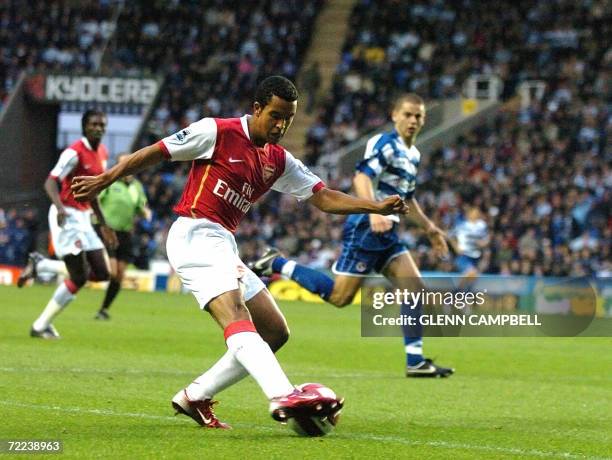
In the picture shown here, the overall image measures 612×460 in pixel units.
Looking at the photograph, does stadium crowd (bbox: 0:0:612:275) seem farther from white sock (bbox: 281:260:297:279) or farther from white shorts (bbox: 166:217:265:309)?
white shorts (bbox: 166:217:265:309)

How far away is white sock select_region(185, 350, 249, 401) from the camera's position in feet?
25.5

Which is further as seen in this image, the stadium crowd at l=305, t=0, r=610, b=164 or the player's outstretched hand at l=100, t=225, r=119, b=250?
the stadium crowd at l=305, t=0, r=610, b=164

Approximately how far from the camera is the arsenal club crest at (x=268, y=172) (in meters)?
8.12

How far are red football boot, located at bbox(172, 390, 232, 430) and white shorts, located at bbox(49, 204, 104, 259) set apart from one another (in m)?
7.01

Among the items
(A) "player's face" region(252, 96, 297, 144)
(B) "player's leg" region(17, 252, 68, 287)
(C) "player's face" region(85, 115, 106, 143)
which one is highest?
(A) "player's face" region(252, 96, 297, 144)

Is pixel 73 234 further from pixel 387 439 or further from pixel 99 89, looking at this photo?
pixel 99 89

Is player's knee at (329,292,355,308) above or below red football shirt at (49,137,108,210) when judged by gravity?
below

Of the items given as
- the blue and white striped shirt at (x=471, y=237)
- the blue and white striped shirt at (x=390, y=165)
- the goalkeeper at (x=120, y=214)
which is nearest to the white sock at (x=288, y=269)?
the blue and white striped shirt at (x=390, y=165)

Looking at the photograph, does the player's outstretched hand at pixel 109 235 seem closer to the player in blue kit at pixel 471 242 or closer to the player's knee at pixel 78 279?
the player's knee at pixel 78 279

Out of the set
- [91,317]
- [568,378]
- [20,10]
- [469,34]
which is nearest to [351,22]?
[469,34]

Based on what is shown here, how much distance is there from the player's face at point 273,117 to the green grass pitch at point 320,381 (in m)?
1.75

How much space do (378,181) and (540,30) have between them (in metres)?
25.4

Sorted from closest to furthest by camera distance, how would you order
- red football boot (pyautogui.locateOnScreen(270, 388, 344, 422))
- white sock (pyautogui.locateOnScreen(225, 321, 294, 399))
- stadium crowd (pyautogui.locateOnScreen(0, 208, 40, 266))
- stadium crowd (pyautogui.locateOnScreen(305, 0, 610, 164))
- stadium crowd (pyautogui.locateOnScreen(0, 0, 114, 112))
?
red football boot (pyautogui.locateOnScreen(270, 388, 344, 422)) → white sock (pyautogui.locateOnScreen(225, 321, 294, 399)) → stadium crowd (pyautogui.locateOnScreen(0, 208, 40, 266)) → stadium crowd (pyautogui.locateOnScreen(305, 0, 610, 164)) → stadium crowd (pyautogui.locateOnScreen(0, 0, 114, 112))

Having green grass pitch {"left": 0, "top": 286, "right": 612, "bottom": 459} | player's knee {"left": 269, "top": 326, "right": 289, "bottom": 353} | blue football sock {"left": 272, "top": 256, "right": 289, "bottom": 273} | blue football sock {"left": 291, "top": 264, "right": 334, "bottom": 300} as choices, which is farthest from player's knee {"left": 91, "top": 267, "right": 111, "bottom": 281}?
player's knee {"left": 269, "top": 326, "right": 289, "bottom": 353}
